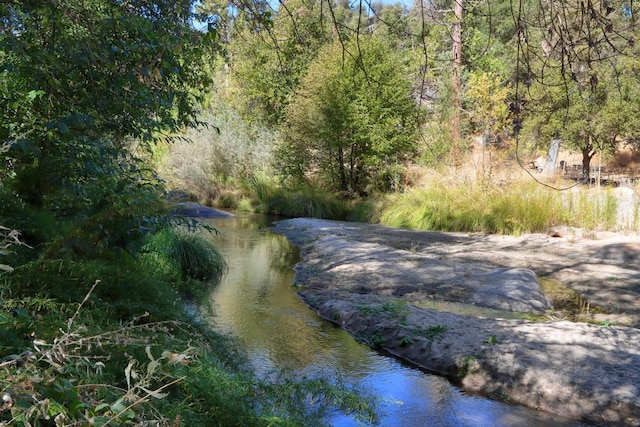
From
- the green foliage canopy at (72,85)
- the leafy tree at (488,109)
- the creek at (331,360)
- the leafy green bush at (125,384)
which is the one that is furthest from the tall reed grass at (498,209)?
the green foliage canopy at (72,85)

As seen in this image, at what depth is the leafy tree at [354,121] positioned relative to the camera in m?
17.1

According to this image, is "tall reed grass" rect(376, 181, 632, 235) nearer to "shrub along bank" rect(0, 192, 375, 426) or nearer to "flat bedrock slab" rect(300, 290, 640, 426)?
"flat bedrock slab" rect(300, 290, 640, 426)

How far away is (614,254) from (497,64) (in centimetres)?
1714

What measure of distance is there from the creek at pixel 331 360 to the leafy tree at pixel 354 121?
10.1 meters

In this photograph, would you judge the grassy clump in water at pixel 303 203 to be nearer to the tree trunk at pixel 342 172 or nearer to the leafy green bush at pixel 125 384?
the tree trunk at pixel 342 172

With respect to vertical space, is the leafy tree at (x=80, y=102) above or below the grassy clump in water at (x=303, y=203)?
above

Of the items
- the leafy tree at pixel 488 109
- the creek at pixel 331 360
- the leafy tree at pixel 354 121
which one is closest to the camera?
the creek at pixel 331 360

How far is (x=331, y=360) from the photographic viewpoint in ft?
16.1

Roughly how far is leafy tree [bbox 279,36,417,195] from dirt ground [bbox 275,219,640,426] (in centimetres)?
663

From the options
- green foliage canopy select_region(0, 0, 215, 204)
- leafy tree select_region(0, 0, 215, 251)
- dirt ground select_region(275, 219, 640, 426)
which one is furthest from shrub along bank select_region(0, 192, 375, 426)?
dirt ground select_region(275, 219, 640, 426)

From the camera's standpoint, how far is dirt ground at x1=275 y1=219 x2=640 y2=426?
13.9 feet

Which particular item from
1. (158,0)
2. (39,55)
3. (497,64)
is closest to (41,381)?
(39,55)

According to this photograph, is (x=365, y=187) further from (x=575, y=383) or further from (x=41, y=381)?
(x=41, y=381)

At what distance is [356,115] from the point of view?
681 inches
